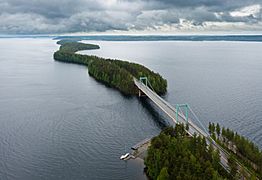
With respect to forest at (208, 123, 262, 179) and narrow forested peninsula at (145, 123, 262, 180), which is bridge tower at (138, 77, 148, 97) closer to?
forest at (208, 123, 262, 179)

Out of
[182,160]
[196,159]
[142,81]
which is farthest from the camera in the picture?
[142,81]

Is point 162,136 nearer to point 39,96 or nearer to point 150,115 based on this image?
point 150,115

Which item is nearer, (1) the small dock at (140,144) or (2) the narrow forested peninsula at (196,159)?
(2) the narrow forested peninsula at (196,159)

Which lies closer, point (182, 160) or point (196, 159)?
point (182, 160)

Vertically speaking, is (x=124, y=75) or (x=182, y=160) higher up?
(x=124, y=75)

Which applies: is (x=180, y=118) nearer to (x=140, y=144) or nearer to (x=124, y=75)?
(x=140, y=144)

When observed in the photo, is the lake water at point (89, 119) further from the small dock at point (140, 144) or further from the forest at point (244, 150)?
the forest at point (244, 150)

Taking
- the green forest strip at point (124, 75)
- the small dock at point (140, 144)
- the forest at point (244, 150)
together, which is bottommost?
the small dock at point (140, 144)

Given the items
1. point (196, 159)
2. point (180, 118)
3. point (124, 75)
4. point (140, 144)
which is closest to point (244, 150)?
point (196, 159)

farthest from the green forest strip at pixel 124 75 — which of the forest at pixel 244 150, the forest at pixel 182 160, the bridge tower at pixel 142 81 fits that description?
the forest at pixel 182 160

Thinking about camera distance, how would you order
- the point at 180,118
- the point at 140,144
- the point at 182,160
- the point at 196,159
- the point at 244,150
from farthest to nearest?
1. the point at 180,118
2. the point at 140,144
3. the point at 244,150
4. the point at 196,159
5. the point at 182,160

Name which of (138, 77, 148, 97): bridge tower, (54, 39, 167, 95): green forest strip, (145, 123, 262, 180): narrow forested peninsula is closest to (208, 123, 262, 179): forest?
(145, 123, 262, 180): narrow forested peninsula
